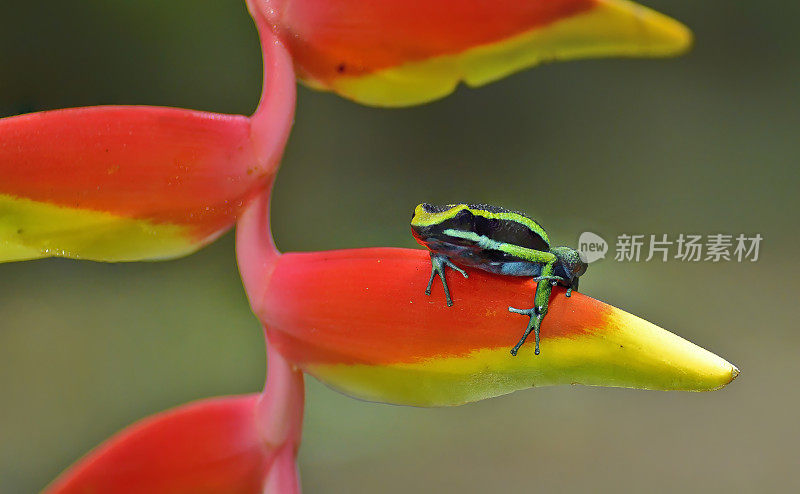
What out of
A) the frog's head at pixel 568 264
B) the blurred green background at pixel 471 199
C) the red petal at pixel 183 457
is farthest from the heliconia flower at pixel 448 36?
the blurred green background at pixel 471 199

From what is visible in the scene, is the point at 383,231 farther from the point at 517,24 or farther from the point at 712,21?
the point at 517,24

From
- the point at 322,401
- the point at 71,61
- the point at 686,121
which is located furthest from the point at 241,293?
the point at 686,121

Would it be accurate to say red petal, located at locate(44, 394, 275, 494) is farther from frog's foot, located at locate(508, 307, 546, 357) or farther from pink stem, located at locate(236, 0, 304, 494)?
frog's foot, located at locate(508, 307, 546, 357)

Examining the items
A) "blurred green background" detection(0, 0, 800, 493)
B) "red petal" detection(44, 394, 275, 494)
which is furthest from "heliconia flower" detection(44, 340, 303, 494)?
"blurred green background" detection(0, 0, 800, 493)

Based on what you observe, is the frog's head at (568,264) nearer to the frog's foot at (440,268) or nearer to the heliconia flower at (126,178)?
the frog's foot at (440,268)

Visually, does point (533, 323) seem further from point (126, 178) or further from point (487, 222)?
point (126, 178)

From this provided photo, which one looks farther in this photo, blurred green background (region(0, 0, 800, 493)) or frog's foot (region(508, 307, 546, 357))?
blurred green background (region(0, 0, 800, 493))

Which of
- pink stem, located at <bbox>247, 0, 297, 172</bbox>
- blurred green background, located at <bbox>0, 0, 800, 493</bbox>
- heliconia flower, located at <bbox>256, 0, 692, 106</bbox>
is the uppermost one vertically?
heliconia flower, located at <bbox>256, 0, 692, 106</bbox>

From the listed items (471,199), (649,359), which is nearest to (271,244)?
(649,359)
